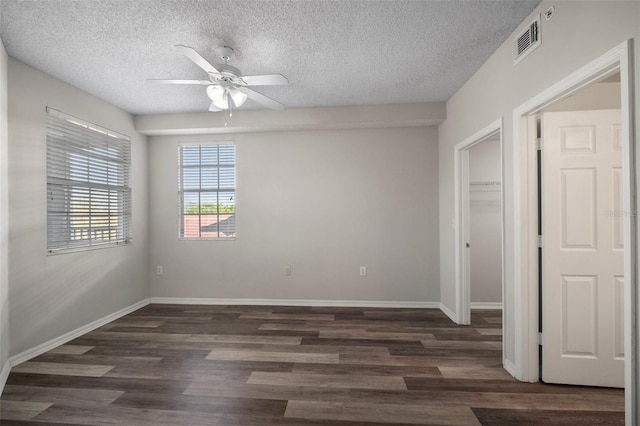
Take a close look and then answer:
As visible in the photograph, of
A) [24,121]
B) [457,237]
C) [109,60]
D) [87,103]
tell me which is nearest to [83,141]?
[87,103]

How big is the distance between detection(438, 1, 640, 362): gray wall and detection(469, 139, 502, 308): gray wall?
486 mm

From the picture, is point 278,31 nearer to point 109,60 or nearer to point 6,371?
point 109,60

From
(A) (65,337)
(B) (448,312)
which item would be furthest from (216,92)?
(B) (448,312)

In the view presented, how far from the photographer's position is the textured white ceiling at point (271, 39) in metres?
2.18

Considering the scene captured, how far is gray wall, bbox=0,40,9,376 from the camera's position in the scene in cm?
248

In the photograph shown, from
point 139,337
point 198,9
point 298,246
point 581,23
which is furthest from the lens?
point 298,246

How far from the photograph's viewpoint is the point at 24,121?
2883 millimetres

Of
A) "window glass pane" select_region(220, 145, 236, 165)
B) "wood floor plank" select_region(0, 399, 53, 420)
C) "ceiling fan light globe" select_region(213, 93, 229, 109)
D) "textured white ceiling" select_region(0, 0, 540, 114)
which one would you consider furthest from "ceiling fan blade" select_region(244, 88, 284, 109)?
"wood floor plank" select_region(0, 399, 53, 420)

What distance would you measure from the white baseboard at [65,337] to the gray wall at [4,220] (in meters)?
0.19

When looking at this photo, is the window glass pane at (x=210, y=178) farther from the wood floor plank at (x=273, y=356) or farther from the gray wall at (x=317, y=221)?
the wood floor plank at (x=273, y=356)

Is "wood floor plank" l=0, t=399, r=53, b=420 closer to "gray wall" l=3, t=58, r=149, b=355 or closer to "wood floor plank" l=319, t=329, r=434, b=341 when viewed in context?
"gray wall" l=3, t=58, r=149, b=355

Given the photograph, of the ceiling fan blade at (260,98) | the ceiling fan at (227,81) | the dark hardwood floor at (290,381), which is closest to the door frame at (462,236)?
the dark hardwood floor at (290,381)

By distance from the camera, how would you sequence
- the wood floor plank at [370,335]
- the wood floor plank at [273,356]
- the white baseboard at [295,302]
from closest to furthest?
the wood floor plank at [273,356] → the wood floor plank at [370,335] → the white baseboard at [295,302]

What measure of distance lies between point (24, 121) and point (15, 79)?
366mm
